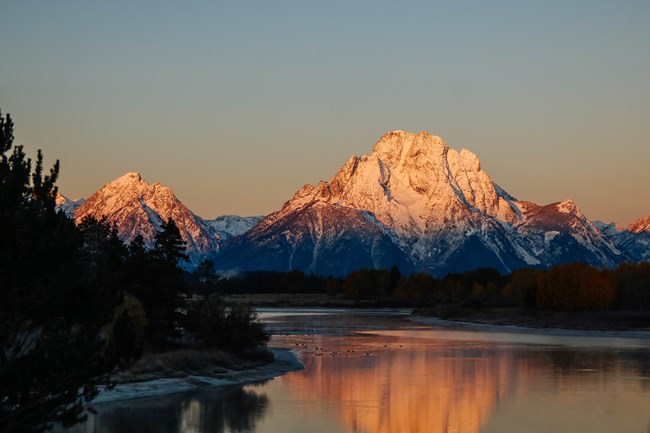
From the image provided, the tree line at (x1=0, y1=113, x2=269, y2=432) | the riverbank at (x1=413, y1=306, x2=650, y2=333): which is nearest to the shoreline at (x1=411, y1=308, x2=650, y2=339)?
the riverbank at (x1=413, y1=306, x2=650, y2=333)

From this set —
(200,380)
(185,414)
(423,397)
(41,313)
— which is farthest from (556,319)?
(41,313)

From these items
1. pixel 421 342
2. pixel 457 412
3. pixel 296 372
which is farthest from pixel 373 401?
pixel 421 342

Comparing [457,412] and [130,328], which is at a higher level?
[130,328]

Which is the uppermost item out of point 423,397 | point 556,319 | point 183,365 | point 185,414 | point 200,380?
point 556,319

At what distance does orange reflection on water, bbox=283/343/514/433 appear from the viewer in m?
50.9

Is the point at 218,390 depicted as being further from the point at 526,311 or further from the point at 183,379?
the point at 526,311

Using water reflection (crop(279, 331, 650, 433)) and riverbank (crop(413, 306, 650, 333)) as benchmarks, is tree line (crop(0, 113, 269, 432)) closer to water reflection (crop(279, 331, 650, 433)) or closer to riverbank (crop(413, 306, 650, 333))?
water reflection (crop(279, 331, 650, 433))

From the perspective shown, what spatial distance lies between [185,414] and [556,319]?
11439 cm

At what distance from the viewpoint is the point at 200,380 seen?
63.4 meters

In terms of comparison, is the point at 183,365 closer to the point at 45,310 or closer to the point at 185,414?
the point at 185,414

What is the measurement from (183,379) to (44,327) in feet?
135

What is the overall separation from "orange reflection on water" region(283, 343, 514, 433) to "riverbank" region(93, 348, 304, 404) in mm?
1985

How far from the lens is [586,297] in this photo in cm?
16675

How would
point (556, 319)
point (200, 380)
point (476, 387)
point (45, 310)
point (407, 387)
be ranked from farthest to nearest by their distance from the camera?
point (556, 319), point (476, 387), point (407, 387), point (200, 380), point (45, 310)
